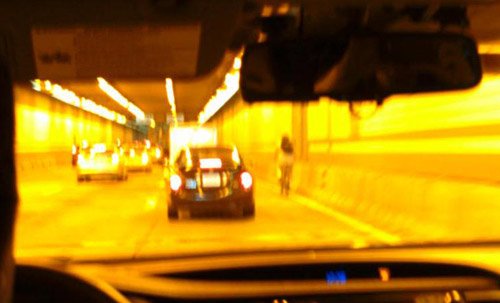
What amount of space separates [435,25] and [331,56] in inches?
23.5

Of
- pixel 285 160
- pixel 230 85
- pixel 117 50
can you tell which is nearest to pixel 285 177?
pixel 285 160

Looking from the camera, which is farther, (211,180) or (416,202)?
(211,180)

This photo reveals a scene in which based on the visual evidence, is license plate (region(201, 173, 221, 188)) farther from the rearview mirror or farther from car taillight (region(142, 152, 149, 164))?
car taillight (region(142, 152, 149, 164))

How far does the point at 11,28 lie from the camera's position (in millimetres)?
3141

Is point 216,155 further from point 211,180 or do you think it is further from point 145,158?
point 145,158

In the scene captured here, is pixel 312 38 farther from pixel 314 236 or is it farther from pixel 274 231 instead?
→ pixel 274 231

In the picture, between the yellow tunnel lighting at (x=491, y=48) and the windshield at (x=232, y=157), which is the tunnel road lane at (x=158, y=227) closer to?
the windshield at (x=232, y=157)

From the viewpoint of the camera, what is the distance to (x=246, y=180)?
711 inches

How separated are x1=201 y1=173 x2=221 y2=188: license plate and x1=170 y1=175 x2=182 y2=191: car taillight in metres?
0.49

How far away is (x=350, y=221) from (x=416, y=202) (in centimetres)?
201

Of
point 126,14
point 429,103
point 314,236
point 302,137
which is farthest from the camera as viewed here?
point 302,137

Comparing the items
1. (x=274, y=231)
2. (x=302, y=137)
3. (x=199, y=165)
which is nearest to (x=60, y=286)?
(x=274, y=231)

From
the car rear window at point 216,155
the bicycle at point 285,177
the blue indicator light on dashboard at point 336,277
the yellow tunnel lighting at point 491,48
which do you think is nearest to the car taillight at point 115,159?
the bicycle at point 285,177

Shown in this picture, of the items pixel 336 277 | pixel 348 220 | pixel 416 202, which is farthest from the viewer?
pixel 348 220
